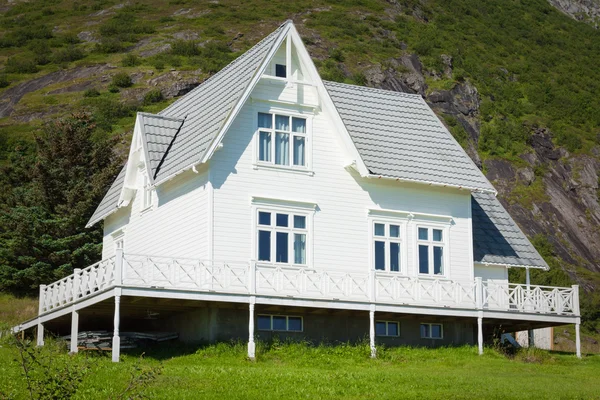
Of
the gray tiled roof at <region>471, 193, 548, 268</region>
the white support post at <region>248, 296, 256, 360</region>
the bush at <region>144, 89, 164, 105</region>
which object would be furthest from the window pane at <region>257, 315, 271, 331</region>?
the bush at <region>144, 89, 164, 105</region>

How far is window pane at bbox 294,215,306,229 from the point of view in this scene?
31531 millimetres

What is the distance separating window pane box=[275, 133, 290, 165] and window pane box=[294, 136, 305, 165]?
1.00 ft

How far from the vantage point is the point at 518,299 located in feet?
111

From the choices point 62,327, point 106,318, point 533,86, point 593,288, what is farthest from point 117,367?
point 533,86

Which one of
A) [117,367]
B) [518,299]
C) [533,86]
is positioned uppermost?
[533,86]

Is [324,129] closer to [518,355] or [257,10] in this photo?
[518,355]

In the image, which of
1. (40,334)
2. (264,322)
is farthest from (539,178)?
(40,334)

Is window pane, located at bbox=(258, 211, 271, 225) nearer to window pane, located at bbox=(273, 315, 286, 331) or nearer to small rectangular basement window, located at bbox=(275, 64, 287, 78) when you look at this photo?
window pane, located at bbox=(273, 315, 286, 331)

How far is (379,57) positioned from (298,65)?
72.9m

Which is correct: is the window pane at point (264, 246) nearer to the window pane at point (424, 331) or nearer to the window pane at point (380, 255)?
the window pane at point (380, 255)

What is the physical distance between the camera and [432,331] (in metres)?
33.8

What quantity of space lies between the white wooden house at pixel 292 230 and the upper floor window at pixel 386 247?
0.05 m

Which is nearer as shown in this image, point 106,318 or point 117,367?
point 117,367

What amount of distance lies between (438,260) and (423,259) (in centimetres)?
67
